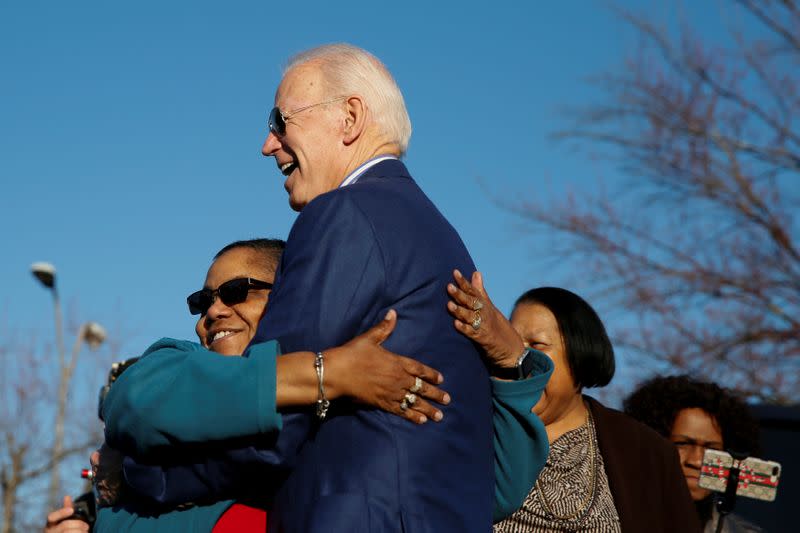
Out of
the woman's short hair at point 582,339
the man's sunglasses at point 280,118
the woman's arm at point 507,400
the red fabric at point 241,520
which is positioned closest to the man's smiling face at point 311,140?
the man's sunglasses at point 280,118

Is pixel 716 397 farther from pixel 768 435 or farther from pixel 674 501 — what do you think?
pixel 674 501

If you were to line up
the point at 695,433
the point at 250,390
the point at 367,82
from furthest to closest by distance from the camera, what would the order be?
Answer: 1. the point at 695,433
2. the point at 367,82
3. the point at 250,390

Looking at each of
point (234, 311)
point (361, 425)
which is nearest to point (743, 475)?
point (234, 311)

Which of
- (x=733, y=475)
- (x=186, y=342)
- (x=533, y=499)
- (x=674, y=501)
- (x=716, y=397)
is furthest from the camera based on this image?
(x=716, y=397)

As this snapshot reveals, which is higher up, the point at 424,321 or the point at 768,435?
the point at 768,435

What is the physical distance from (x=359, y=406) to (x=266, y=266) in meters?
0.92

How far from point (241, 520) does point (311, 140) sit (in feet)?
3.19

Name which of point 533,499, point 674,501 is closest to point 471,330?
point 533,499

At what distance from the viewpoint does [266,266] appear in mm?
3416

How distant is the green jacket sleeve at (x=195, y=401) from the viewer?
249cm

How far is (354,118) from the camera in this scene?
119 inches

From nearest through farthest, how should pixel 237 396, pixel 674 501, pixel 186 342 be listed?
pixel 237 396 < pixel 186 342 < pixel 674 501

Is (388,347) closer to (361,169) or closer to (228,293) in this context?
(361,169)

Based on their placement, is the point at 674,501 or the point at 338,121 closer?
the point at 338,121
